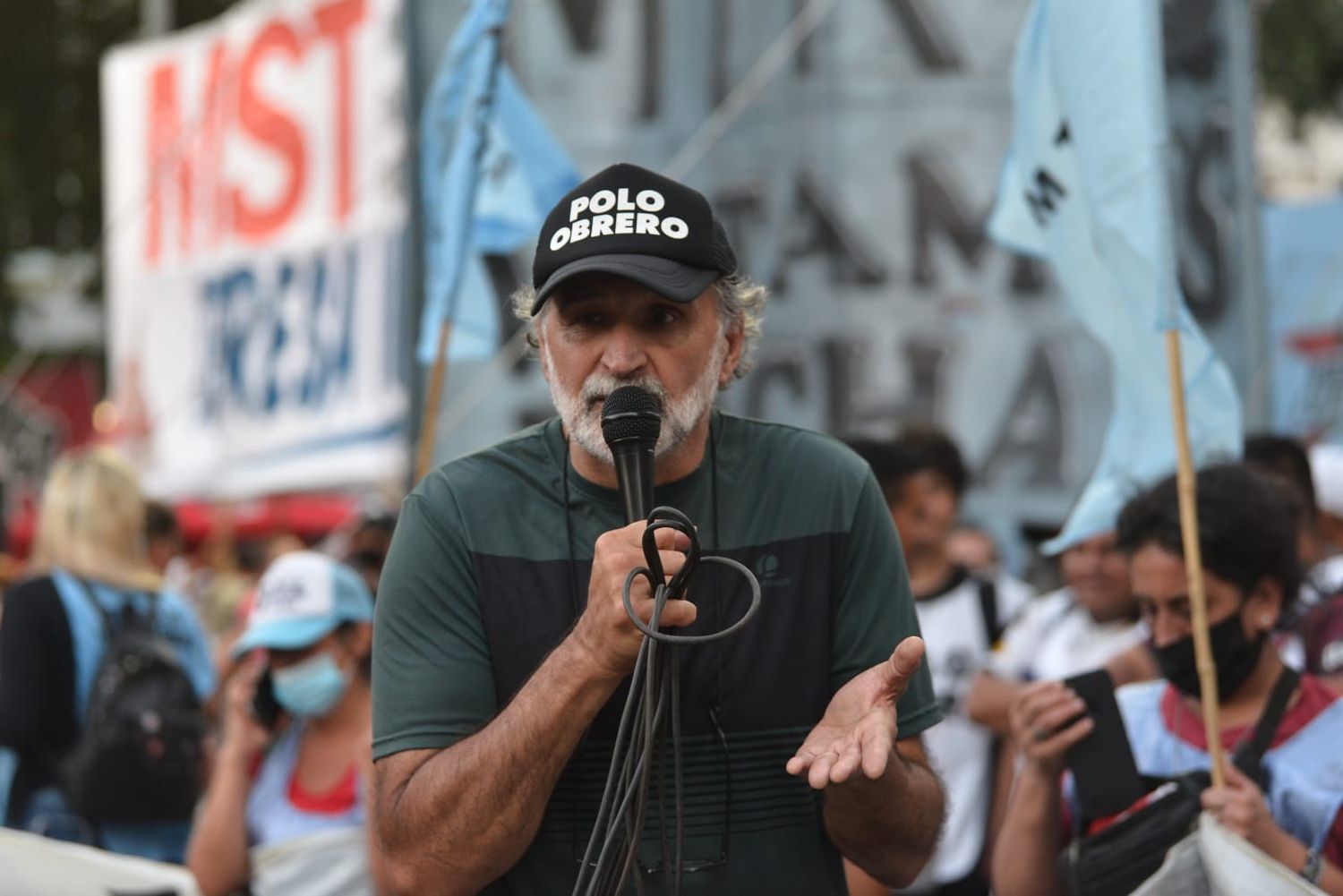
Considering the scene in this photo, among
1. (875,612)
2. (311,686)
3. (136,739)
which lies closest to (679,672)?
(875,612)

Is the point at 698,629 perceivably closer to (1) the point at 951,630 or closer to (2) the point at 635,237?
(2) the point at 635,237

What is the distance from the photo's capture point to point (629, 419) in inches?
98.6

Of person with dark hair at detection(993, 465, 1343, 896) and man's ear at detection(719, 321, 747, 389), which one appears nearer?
man's ear at detection(719, 321, 747, 389)

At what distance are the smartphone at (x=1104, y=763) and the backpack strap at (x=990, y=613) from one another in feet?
6.82

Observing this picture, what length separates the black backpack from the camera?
5008mm

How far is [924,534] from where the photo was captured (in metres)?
5.81

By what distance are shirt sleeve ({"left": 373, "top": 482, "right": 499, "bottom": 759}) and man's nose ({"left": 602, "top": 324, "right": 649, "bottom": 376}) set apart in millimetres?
325

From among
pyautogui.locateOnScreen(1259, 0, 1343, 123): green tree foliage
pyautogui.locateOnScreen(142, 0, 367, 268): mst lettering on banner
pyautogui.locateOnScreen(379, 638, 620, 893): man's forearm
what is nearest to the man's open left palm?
pyautogui.locateOnScreen(379, 638, 620, 893): man's forearm

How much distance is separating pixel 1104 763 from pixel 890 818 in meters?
1.04

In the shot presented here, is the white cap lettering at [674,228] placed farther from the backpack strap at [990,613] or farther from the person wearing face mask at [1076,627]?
the backpack strap at [990,613]

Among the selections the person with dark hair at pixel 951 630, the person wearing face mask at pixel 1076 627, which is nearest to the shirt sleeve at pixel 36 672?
the person with dark hair at pixel 951 630

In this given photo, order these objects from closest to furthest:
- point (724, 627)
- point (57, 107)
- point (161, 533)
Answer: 1. point (724, 627)
2. point (161, 533)
3. point (57, 107)

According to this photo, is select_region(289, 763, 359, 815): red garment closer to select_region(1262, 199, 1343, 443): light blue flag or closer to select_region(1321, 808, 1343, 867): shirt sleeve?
select_region(1321, 808, 1343, 867): shirt sleeve

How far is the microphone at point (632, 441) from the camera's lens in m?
2.47
